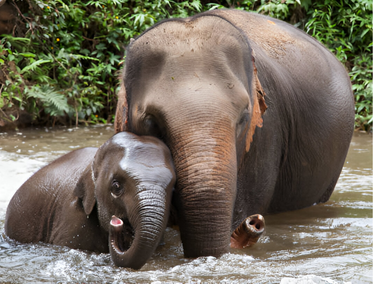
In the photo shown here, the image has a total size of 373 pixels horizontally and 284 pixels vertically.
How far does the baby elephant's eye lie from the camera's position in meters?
3.25

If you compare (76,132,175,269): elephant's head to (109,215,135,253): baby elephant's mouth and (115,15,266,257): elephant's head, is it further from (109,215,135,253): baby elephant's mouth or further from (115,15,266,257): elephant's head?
(115,15,266,257): elephant's head

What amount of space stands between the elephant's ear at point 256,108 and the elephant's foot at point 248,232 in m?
0.64

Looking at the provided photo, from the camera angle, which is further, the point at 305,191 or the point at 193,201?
the point at 305,191

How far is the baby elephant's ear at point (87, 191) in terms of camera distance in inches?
143

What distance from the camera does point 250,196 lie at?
445cm

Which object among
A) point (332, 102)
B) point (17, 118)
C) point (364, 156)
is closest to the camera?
point (332, 102)

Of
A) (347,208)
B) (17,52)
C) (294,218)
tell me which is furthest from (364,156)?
(17,52)

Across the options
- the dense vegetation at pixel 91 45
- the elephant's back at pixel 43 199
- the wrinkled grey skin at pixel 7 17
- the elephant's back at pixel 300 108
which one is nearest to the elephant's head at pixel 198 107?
the elephant's back at pixel 43 199

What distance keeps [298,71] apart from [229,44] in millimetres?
1605

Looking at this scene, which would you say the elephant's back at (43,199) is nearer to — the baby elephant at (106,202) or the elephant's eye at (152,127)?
the baby elephant at (106,202)

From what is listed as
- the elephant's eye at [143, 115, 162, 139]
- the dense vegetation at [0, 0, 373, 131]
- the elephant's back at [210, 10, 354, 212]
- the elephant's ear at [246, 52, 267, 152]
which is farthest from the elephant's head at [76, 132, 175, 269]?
the dense vegetation at [0, 0, 373, 131]

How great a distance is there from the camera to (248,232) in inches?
144

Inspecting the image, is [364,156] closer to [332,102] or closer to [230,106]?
[332,102]

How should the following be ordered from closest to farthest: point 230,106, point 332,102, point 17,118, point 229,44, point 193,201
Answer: point 193,201, point 230,106, point 229,44, point 332,102, point 17,118
